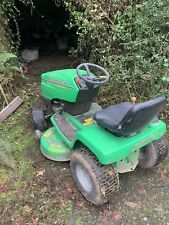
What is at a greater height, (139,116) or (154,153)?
(139,116)

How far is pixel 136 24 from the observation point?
4.27 metres

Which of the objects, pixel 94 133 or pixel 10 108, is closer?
pixel 94 133

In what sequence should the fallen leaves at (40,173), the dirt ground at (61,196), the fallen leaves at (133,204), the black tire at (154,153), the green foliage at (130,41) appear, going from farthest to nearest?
the green foliage at (130,41) < the fallen leaves at (40,173) < the black tire at (154,153) < the fallen leaves at (133,204) < the dirt ground at (61,196)

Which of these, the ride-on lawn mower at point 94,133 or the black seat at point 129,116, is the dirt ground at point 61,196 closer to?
the ride-on lawn mower at point 94,133

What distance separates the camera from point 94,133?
9.74 ft

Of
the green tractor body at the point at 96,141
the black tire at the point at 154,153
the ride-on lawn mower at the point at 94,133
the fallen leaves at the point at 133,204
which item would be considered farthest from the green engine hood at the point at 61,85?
the fallen leaves at the point at 133,204

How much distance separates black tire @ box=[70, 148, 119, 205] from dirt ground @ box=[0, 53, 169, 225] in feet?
0.66

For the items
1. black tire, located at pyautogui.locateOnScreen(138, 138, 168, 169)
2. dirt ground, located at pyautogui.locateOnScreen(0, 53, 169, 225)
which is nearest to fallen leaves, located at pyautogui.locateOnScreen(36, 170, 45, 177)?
dirt ground, located at pyautogui.locateOnScreen(0, 53, 169, 225)

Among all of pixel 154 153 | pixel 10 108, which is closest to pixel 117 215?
pixel 154 153

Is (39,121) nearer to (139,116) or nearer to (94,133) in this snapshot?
(94,133)

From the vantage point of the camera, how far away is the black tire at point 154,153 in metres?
3.27

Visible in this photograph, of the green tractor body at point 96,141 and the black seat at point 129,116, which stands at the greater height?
the black seat at point 129,116

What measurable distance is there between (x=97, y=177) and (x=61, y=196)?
548 mm

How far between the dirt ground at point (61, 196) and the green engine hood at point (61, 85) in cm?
65
